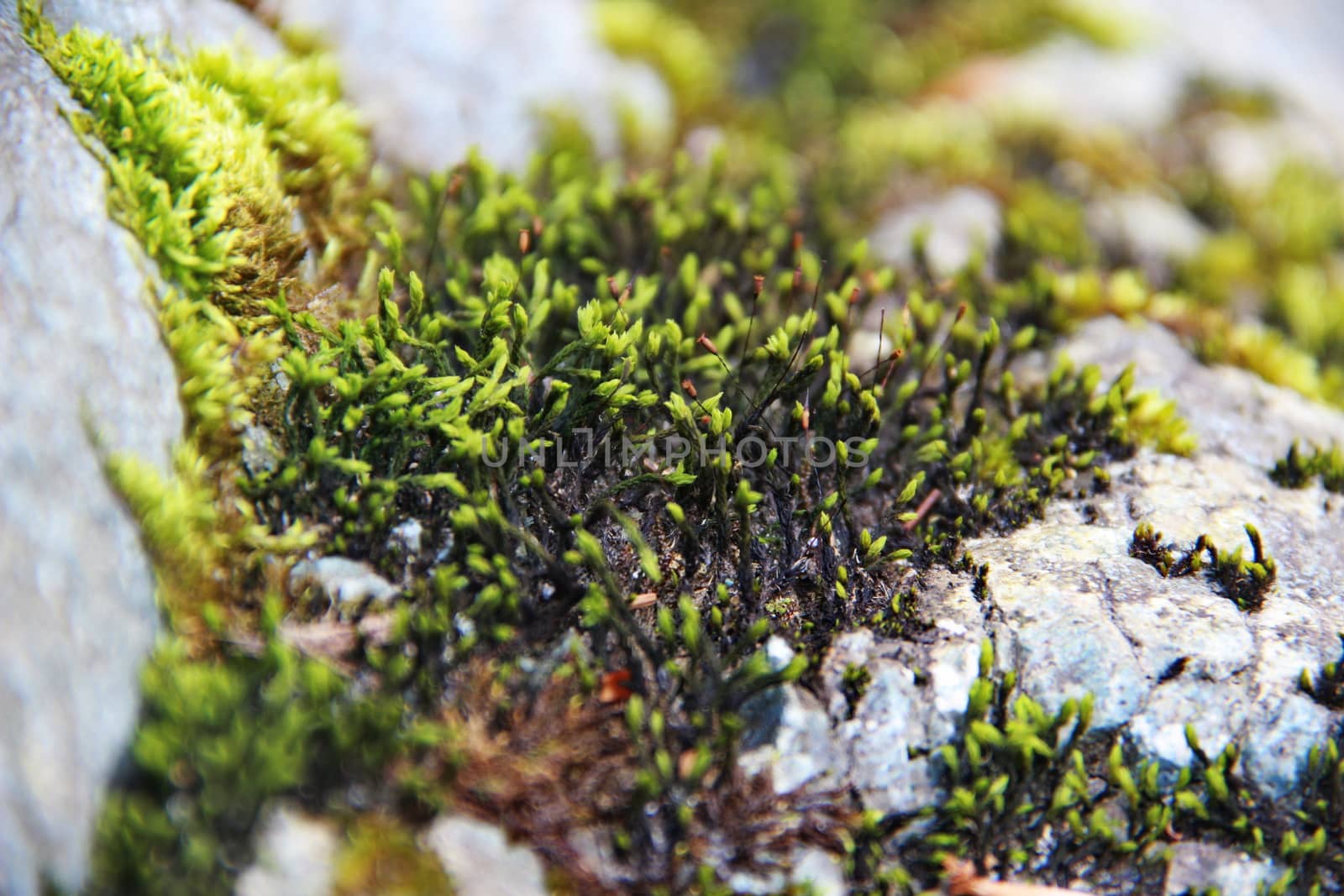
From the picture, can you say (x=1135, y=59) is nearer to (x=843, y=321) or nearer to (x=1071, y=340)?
(x=1071, y=340)

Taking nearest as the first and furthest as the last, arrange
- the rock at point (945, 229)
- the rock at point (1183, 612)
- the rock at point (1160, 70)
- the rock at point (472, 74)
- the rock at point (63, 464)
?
the rock at point (63, 464) < the rock at point (1183, 612) < the rock at point (472, 74) < the rock at point (945, 229) < the rock at point (1160, 70)

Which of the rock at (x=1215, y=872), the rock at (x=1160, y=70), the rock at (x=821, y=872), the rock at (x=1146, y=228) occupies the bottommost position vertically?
the rock at (x=821, y=872)

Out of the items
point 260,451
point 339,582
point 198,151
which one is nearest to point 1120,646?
point 339,582

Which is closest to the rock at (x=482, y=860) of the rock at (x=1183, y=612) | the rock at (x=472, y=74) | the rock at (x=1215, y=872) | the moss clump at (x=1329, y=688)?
the rock at (x=1183, y=612)

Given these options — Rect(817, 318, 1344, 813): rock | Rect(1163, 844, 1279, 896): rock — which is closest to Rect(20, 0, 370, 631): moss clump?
Rect(817, 318, 1344, 813): rock

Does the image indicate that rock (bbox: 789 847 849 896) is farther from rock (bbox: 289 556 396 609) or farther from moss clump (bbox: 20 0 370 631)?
moss clump (bbox: 20 0 370 631)

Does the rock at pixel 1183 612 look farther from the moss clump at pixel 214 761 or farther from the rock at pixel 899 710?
the moss clump at pixel 214 761

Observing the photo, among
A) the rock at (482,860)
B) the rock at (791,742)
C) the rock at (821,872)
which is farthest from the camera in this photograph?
the rock at (791,742)
